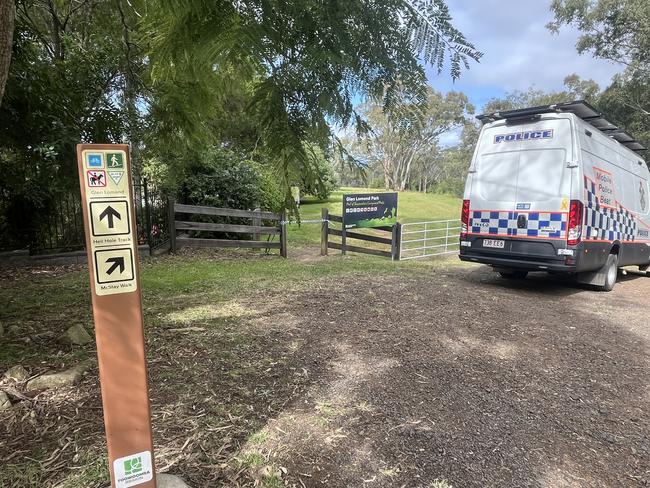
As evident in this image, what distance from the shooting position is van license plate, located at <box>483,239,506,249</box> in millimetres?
7082

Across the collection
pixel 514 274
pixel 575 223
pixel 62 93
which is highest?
pixel 62 93

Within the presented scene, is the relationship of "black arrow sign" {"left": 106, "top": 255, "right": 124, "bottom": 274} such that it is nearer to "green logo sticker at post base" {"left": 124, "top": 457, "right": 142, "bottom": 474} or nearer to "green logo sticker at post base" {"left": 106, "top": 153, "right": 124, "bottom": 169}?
"green logo sticker at post base" {"left": 106, "top": 153, "right": 124, "bottom": 169}

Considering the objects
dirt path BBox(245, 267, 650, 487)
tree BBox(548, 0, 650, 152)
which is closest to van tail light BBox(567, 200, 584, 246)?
dirt path BBox(245, 267, 650, 487)

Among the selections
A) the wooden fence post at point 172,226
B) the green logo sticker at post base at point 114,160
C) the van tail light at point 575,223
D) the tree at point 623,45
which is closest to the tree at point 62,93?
the green logo sticker at post base at point 114,160

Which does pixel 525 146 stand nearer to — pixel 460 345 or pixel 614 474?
pixel 460 345

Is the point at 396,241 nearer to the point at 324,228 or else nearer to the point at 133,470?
the point at 324,228

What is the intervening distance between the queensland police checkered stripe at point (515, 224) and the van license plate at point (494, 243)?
0.41ft

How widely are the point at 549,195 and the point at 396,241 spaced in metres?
5.21

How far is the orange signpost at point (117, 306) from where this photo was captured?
5.33 ft

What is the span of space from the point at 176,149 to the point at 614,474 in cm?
408

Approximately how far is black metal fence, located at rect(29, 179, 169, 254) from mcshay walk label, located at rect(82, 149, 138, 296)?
5984mm

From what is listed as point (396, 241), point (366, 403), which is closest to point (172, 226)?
point (396, 241)

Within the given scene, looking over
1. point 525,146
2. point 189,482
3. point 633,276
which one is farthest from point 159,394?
point 633,276

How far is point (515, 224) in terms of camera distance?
691 centimetres
